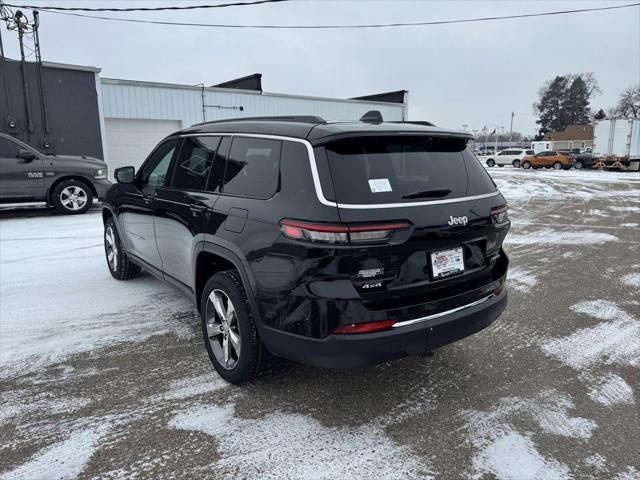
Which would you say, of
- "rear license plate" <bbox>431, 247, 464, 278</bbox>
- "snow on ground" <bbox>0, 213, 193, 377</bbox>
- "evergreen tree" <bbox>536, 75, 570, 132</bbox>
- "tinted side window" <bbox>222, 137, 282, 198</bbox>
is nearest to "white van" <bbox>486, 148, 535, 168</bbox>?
"snow on ground" <bbox>0, 213, 193, 377</bbox>

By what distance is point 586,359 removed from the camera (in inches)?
141

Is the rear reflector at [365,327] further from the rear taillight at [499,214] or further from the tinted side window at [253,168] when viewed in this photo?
the rear taillight at [499,214]

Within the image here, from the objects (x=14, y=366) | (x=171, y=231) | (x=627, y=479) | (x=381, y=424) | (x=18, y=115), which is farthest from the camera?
(x=18, y=115)

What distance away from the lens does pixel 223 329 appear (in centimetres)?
320

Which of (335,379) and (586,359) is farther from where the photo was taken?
(586,359)

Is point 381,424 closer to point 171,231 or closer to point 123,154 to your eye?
point 171,231

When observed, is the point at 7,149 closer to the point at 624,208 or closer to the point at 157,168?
the point at 157,168

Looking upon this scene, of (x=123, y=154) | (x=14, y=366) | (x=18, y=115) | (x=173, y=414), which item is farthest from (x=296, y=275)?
(x=123, y=154)

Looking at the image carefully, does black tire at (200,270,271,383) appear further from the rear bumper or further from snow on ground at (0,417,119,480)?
snow on ground at (0,417,119,480)

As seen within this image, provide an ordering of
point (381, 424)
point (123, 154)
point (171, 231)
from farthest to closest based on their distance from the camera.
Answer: point (123, 154) → point (171, 231) → point (381, 424)

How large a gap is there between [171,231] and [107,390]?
1283mm

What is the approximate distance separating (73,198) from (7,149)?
5.10 feet

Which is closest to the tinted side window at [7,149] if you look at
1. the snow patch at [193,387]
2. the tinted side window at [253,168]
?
the tinted side window at [253,168]

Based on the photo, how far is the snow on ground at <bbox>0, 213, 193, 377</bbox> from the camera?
3775mm
